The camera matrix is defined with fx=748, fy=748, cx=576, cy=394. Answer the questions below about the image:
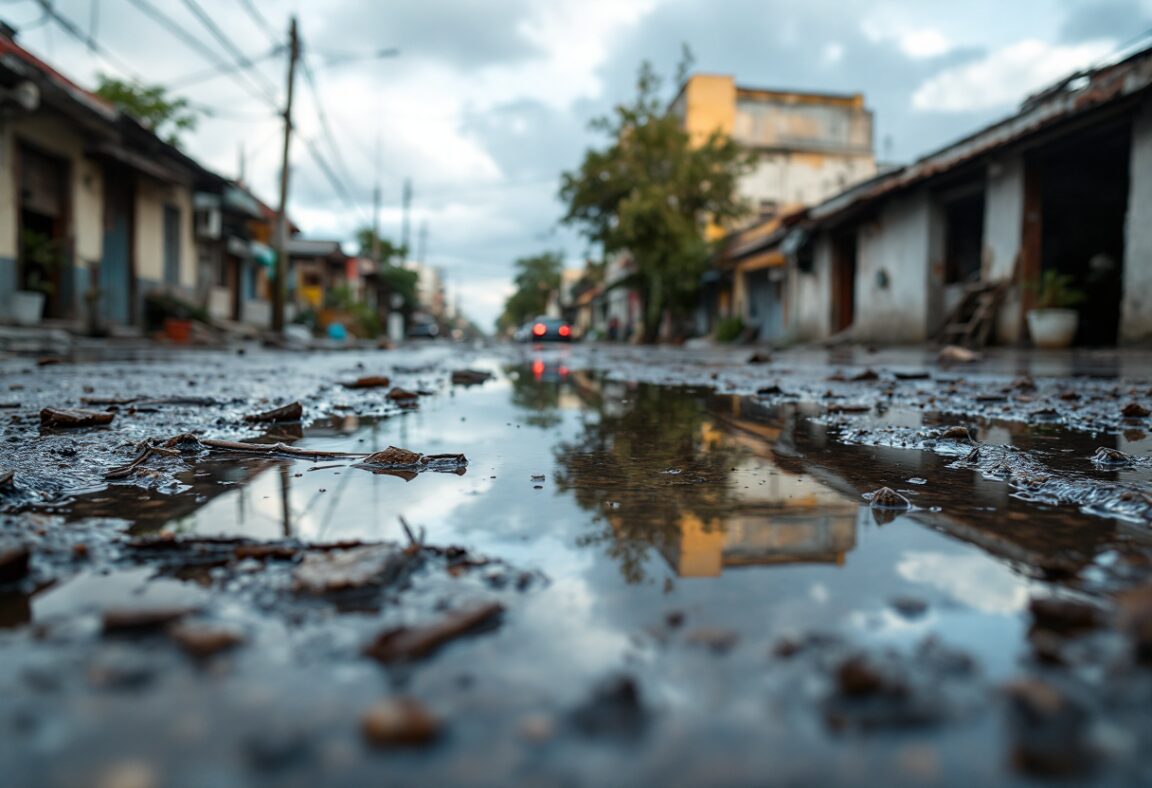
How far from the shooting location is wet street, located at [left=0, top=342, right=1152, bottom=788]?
471mm

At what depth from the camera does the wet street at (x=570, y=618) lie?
47cm

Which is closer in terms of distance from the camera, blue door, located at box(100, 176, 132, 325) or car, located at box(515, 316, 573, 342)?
blue door, located at box(100, 176, 132, 325)

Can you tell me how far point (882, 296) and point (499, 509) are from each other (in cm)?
1443

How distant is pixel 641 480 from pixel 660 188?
22.3 m

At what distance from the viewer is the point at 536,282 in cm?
7694

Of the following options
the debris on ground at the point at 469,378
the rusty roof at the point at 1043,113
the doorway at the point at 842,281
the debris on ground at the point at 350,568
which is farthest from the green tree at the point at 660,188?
the debris on ground at the point at 350,568

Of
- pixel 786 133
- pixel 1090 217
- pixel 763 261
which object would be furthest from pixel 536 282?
pixel 1090 217

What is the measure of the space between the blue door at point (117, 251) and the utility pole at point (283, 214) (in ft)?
9.27

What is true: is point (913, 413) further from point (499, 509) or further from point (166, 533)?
point (166, 533)

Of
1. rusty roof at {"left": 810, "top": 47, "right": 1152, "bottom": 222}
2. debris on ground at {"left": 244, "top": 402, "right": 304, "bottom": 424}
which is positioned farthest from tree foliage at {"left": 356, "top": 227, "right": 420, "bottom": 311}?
debris on ground at {"left": 244, "top": 402, "right": 304, "bottom": 424}

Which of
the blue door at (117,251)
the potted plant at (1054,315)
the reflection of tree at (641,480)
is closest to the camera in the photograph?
the reflection of tree at (641,480)

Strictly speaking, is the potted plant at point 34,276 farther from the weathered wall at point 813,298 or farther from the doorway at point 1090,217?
the weathered wall at point 813,298

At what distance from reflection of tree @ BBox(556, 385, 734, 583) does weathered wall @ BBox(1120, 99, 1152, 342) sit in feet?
27.2

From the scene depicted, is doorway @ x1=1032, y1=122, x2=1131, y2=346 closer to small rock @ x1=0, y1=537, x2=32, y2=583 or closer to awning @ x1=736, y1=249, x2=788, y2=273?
awning @ x1=736, y1=249, x2=788, y2=273
